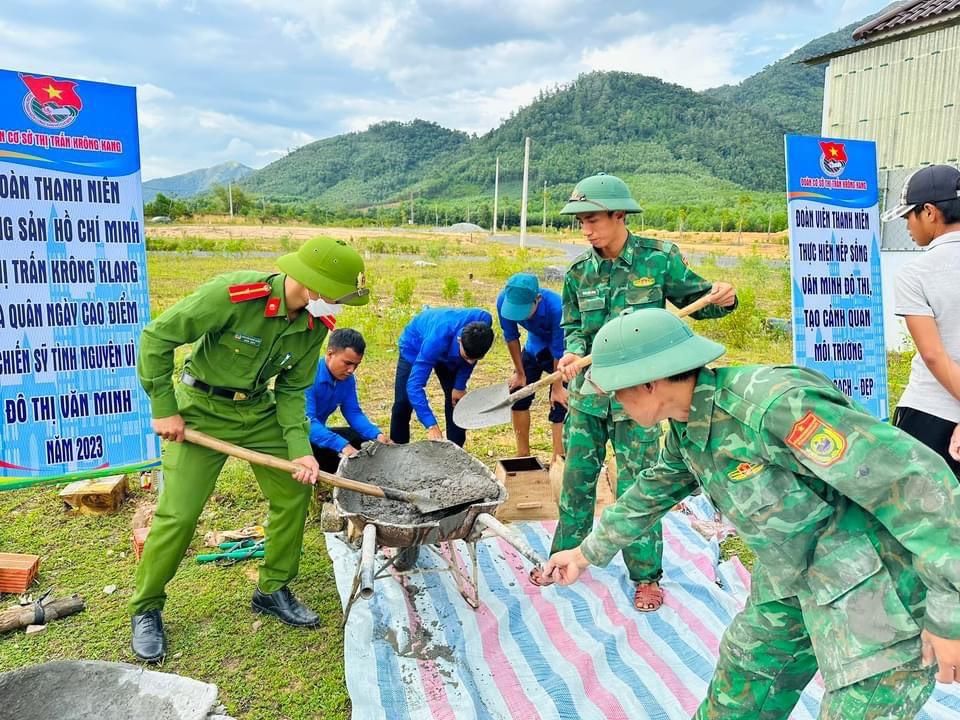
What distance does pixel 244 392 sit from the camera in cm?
301

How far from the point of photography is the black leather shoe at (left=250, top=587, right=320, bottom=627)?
10.5ft

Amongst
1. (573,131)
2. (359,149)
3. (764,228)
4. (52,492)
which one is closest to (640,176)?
(573,131)

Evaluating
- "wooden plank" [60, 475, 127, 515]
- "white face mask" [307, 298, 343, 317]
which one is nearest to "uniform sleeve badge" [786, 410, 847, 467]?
"white face mask" [307, 298, 343, 317]

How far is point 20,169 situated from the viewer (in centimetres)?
336

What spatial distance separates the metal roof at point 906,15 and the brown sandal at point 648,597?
7.79 metres

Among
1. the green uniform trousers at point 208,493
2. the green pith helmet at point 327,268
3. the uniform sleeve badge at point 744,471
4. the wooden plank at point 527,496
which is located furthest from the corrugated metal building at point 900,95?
the uniform sleeve badge at point 744,471

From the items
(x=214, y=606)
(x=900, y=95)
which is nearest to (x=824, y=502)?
(x=214, y=606)

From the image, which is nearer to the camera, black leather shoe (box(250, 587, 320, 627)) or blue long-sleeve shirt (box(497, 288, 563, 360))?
black leather shoe (box(250, 587, 320, 627))

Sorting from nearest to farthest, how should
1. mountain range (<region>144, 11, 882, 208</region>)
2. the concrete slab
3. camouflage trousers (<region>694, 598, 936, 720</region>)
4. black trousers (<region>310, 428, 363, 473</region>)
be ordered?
camouflage trousers (<region>694, 598, 936, 720</region>) → the concrete slab → black trousers (<region>310, 428, 363, 473</region>) → mountain range (<region>144, 11, 882, 208</region>)

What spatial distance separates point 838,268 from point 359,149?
432ft

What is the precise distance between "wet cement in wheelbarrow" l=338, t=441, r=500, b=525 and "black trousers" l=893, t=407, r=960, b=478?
1701mm

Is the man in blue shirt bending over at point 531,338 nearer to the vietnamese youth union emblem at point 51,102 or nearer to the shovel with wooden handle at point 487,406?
the shovel with wooden handle at point 487,406

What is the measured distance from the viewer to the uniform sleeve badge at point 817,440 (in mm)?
1395

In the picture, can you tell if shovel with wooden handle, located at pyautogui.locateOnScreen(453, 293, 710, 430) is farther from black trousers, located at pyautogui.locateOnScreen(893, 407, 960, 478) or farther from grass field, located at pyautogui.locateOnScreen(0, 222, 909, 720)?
black trousers, located at pyautogui.locateOnScreen(893, 407, 960, 478)
